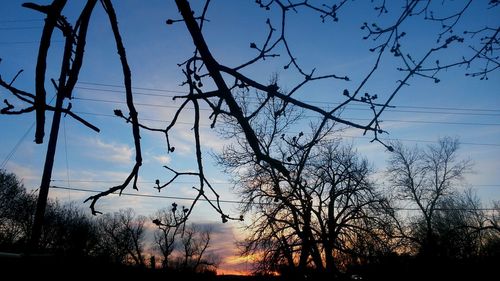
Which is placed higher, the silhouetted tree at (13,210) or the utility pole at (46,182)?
the silhouetted tree at (13,210)

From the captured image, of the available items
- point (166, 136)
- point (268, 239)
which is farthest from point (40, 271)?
point (166, 136)

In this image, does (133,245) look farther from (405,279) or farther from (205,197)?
(205,197)

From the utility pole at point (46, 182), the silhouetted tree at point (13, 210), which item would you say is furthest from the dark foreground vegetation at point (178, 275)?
the silhouetted tree at point (13, 210)

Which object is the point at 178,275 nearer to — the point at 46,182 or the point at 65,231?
the point at 46,182

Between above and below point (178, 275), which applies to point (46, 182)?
above

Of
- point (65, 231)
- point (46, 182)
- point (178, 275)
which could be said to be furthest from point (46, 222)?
point (46, 182)

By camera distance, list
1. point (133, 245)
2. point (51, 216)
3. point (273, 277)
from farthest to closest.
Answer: point (133, 245), point (51, 216), point (273, 277)

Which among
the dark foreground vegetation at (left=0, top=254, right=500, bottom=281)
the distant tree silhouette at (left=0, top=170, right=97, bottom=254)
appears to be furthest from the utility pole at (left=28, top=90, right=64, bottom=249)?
the distant tree silhouette at (left=0, top=170, right=97, bottom=254)

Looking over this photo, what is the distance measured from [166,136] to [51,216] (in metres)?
53.2

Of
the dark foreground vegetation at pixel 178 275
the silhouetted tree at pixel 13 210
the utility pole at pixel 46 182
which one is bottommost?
the dark foreground vegetation at pixel 178 275

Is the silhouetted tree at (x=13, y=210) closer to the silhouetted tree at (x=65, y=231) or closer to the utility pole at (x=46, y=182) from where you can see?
the silhouetted tree at (x=65, y=231)

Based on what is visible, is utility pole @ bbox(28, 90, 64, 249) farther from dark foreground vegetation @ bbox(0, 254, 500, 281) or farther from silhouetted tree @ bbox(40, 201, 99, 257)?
silhouetted tree @ bbox(40, 201, 99, 257)

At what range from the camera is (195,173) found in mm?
2086

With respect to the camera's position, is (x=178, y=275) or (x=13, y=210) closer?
(x=178, y=275)
